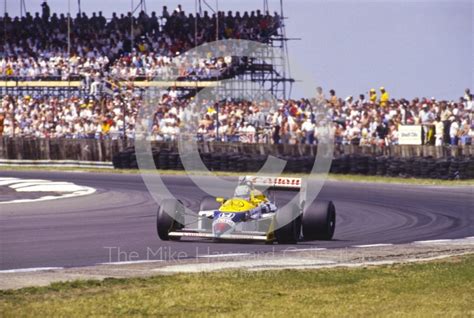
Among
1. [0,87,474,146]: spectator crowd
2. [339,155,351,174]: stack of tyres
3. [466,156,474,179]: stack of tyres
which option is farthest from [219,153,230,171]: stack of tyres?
[466,156,474,179]: stack of tyres

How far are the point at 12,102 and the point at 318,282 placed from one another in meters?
33.1

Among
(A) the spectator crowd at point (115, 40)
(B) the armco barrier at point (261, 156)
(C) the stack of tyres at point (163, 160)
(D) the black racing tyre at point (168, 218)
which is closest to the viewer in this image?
(D) the black racing tyre at point (168, 218)

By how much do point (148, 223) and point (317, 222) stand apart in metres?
3.62

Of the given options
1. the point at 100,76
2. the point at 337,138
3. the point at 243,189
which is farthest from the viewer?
the point at 100,76

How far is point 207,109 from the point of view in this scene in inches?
1412

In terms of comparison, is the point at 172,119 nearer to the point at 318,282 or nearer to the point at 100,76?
the point at 100,76

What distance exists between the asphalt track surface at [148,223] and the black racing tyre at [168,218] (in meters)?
0.17

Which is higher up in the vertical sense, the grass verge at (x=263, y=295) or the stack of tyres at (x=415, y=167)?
the stack of tyres at (x=415, y=167)

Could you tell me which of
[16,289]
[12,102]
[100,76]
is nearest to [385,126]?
[100,76]

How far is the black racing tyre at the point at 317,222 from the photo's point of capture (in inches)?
586

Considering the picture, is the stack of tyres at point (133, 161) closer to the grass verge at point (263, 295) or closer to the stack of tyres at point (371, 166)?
the stack of tyres at point (371, 166)

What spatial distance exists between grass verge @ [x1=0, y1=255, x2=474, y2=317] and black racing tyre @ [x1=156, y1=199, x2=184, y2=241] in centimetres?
342

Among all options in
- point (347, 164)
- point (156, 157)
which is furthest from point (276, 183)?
point (156, 157)

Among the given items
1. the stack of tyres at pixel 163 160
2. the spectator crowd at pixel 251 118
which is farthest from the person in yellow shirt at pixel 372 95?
the stack of tyres at pixel 163 160
